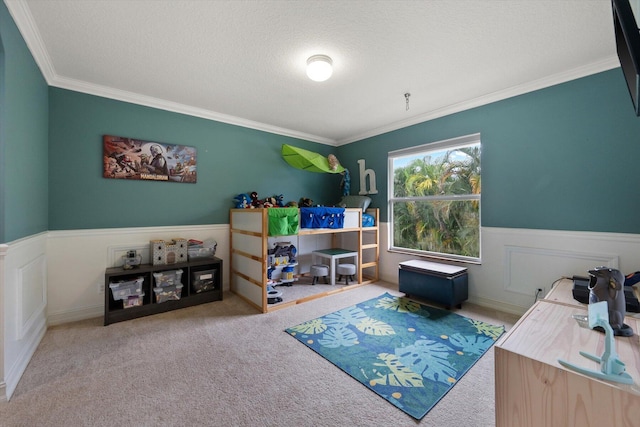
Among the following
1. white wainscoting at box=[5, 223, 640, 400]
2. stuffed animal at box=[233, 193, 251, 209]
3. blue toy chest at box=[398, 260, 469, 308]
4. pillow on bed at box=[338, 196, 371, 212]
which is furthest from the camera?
pillow on bed at box=[338, 196, 371, 212]

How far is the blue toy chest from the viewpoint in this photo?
2824 millimetres

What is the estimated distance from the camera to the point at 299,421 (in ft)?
4.61

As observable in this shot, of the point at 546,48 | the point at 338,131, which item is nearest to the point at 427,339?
the point at 546,48

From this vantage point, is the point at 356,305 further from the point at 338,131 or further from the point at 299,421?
the point at 338,131

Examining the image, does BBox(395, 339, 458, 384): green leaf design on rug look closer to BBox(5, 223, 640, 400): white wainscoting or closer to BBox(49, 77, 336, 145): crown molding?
BBox(5, 223, 640, 400): white wainscoting

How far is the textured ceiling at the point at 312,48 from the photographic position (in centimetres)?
169

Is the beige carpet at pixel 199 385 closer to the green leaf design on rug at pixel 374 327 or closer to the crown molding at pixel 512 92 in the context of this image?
the green leaf design on rug at pixel 374 327

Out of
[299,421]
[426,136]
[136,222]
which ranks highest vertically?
[426,136]

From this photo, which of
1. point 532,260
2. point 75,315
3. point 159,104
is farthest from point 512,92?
point 75,315

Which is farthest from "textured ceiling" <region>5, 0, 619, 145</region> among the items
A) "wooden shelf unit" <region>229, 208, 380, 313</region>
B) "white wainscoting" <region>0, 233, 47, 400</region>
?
"white wainscoting" <region>0, 233, 47, 400</region>

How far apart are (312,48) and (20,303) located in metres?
→ 2.93

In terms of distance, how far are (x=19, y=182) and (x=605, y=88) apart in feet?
16.1

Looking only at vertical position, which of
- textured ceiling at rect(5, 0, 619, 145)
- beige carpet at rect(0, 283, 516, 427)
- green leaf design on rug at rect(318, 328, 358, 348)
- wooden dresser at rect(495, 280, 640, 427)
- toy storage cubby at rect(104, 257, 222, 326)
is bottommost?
beige carpet at rect(0, 283, 516, 427)

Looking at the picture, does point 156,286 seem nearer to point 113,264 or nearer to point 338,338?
point 113,264
